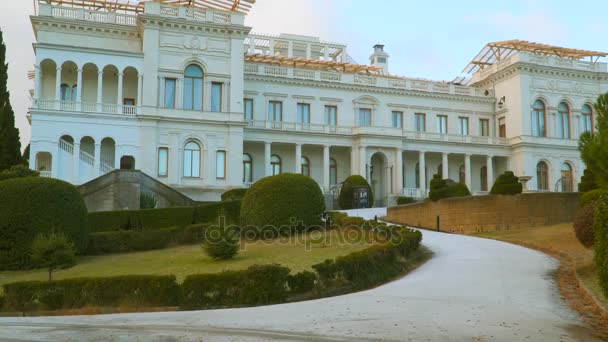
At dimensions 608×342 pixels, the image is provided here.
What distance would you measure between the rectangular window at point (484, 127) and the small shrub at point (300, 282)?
46.4 m

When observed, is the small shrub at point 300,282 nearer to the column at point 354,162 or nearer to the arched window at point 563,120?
the column at point 354,162

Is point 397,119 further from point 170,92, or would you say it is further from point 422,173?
point 170,92

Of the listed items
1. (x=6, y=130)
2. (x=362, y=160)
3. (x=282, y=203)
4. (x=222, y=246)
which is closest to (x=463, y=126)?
(x=362, y=160)

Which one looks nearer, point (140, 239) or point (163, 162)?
point (140, 239)

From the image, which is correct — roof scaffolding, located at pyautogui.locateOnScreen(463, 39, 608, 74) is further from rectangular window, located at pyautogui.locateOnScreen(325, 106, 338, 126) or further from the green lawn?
the green lawn

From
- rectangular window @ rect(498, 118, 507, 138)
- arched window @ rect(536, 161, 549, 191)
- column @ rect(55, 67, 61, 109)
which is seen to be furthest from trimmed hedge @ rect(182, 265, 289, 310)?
rectangular window @ rect(498, 118, 507, 138)

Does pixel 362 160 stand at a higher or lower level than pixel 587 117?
lower

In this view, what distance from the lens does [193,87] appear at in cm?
4384

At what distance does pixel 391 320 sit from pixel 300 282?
402 centimetres

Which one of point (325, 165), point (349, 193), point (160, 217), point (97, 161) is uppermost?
point (325, 165)

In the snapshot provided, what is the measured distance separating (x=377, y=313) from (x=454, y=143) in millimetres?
44040

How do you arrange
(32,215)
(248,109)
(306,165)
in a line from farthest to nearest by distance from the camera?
1. (306,165)
2. (248,109)
3. (32,215)

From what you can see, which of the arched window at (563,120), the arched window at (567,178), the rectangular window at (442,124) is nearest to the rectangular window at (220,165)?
the rectangular window at (442,124)

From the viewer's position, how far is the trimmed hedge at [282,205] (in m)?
23.1
